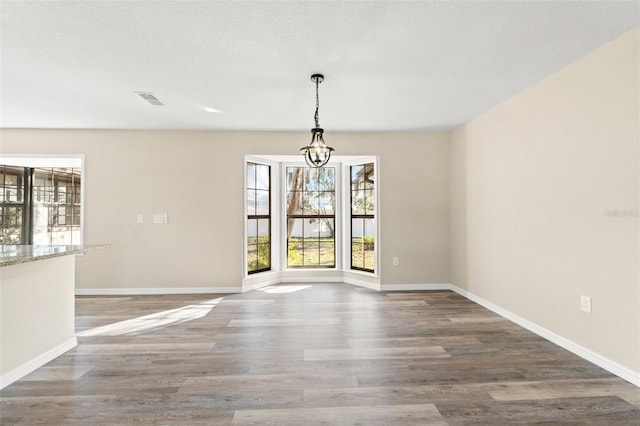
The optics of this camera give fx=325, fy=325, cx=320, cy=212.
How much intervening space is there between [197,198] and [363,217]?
2.65m

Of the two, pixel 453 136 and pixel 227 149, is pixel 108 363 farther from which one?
pixel 453 136

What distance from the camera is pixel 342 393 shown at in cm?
214

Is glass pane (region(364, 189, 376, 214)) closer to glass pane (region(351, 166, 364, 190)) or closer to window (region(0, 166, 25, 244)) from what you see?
glass pane (region(351, 166, 364, 190))

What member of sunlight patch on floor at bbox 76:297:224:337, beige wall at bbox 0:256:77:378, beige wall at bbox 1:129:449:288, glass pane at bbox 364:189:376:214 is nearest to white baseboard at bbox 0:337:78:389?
beige wall at bbox 0:256:77:378

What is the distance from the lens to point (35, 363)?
247 cm

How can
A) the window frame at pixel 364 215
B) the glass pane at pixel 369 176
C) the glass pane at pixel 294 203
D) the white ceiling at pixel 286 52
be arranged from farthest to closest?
the glass pane at pixel 294 203 → the glass pane at pixel 369 176 → the window frame at pixel 364 215 → the white ceiling at pixel 286 52

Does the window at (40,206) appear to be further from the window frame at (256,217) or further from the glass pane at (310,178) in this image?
the glass pane at (310,178)

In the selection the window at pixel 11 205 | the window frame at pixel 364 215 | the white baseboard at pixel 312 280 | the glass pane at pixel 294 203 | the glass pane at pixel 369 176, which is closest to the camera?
the window at pixel 11 205

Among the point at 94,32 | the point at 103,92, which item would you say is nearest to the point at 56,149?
the point at 103,92

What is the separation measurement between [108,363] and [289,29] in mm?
2884

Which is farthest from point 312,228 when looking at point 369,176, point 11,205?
point 11,205

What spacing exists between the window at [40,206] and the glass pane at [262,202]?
8.87 ft

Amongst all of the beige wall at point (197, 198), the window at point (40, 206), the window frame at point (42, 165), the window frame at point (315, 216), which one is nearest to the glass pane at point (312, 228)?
the window frame at point (315, 216)

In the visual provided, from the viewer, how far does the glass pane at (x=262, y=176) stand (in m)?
5.34
